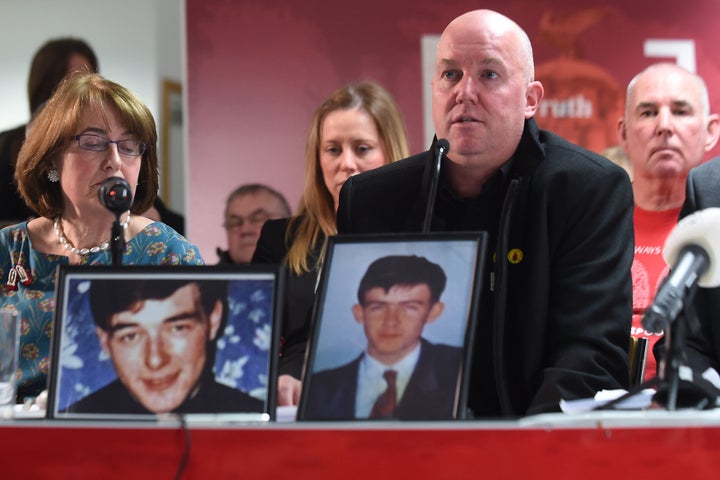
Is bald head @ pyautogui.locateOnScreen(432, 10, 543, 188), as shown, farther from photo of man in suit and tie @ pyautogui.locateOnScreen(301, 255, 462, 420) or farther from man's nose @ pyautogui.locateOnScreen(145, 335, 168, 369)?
man's nose @ pyautogui.locateOnScreen(145, 335, 168, 369)

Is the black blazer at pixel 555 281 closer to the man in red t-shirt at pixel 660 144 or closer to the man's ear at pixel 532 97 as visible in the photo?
the man's ear at pixel 532 97

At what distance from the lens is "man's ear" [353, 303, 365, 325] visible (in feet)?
5.48

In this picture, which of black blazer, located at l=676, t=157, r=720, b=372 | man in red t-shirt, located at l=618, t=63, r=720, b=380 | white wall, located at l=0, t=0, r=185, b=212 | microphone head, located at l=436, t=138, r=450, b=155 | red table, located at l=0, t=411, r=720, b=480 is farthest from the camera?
white wall, located at l=0, t=0, r=185, b=212

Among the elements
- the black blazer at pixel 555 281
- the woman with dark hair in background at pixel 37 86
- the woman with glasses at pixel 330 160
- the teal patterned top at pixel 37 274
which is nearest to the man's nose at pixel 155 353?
the black blazer at pixel 555 281

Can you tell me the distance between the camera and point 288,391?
6.30 feet

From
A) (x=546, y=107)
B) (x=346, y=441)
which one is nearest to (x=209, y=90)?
(x=546, y=107)

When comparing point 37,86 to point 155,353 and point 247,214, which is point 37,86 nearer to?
point 247,214

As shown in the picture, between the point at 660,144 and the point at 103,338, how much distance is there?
2339 millimetres

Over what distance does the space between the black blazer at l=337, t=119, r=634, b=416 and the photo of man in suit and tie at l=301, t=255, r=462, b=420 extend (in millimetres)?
401

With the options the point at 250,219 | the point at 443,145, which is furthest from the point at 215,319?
the point at 250,219

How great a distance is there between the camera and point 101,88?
8.11 ft

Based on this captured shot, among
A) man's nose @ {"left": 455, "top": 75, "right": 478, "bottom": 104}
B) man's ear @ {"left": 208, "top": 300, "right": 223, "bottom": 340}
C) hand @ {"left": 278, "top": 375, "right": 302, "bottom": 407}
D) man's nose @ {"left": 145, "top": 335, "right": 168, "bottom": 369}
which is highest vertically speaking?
man's nose @ {"left": 455, "top": 75, "right": 478, "bottom": 104}

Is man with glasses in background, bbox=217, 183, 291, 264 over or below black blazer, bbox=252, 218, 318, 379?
over

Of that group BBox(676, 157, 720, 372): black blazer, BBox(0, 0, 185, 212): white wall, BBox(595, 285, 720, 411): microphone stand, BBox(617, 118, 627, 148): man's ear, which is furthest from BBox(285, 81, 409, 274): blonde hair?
BBox(595, 285, 720, 411): microphone stand
